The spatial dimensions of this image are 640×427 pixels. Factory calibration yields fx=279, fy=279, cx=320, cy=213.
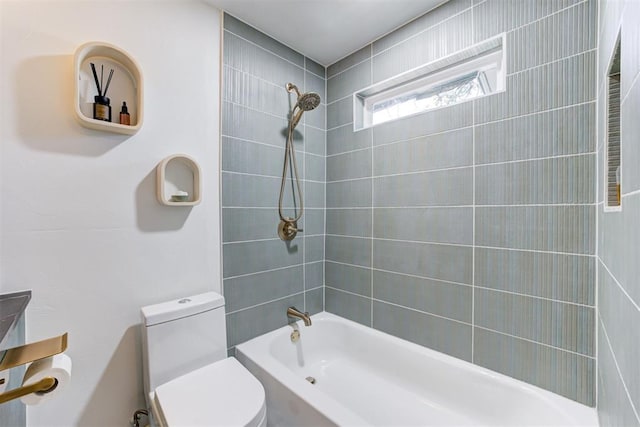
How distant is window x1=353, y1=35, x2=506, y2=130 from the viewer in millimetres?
1543

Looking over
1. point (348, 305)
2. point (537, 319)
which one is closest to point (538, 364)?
point (537, 319)

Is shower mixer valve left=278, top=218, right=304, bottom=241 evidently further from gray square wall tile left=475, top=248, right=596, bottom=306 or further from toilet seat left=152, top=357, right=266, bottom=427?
gray square wall tile left=475, top=248, right=596, bottom=306

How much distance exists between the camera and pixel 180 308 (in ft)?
4.54

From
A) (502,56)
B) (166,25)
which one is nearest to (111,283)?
(166,25)

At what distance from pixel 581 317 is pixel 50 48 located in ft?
8.33

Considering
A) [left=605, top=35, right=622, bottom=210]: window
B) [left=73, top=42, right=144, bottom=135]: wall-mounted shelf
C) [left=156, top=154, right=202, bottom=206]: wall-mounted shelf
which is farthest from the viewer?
[left=156, top=154, right=202, bottom=206]: wall-mounted shelf

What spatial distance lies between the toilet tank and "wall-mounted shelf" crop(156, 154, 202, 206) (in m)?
0.52

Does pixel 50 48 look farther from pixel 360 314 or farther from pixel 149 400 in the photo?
pixel 360 314

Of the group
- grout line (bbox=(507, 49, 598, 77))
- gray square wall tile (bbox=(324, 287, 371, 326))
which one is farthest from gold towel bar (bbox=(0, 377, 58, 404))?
grout line (bbox=(507, 49, 598, 77))

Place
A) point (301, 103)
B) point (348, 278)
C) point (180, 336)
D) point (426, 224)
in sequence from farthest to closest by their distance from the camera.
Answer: point (348, 278)
point (301, 103)
point (426, 224)
point (180, 336)

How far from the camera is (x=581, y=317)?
4.00 feet

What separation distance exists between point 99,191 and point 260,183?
2.81 ft

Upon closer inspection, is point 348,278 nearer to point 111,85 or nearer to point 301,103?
point 301,103

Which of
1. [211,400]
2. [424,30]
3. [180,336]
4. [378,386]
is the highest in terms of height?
[424,30]
